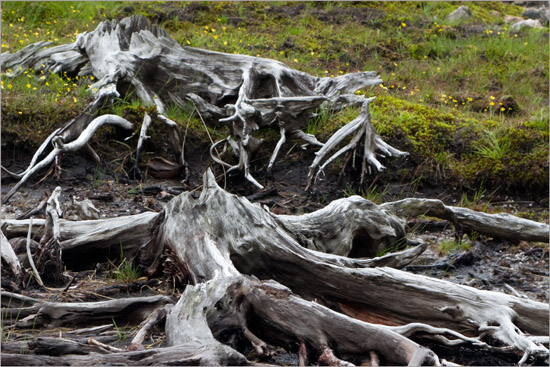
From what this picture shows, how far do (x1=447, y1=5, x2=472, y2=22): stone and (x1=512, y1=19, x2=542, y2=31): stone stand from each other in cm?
95

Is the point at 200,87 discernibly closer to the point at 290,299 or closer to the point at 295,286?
the point at 295,286

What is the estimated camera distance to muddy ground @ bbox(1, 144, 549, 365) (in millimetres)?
4367

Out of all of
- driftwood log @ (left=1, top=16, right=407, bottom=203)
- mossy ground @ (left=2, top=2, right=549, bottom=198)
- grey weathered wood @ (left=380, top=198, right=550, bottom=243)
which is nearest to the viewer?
grey weathered wood @ (left=380, top=198, right=550, bottom=243)

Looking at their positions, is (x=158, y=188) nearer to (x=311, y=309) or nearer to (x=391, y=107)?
(x=391, y=107)

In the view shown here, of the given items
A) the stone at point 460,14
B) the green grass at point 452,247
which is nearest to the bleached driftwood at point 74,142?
the green grass at point 452,247

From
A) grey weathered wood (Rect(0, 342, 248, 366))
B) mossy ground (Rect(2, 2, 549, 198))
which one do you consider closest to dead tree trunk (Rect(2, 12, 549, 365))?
grey weathered wood (Rect(0, 342, 248, 366))

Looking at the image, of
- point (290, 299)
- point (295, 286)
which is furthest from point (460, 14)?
point (290, 299)

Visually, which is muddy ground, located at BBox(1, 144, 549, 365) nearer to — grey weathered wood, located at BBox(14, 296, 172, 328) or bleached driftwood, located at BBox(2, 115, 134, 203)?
grey weathered wood, located at BBox(14, 296, 172, 328)

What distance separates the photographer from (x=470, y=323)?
3891mm

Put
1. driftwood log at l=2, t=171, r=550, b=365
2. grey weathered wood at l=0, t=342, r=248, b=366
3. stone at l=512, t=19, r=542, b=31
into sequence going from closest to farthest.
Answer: grey weathered wood at l=0, t=342, r=248, b=366, driftwood log at l=2, t=171, r=550, b=365, stone at l=512, t=19, r=542, b=31

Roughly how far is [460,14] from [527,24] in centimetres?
135

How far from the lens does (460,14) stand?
13344 millimetres

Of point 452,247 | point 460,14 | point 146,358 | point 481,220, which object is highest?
point 460,14

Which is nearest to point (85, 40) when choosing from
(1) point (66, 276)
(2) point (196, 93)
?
(2) point (196, 93)
